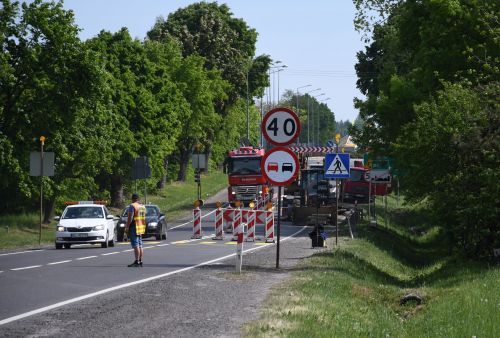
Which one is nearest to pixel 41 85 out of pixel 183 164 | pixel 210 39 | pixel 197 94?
Result: pixel 197 94

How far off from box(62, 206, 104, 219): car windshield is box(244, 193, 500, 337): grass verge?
1012 centimetres

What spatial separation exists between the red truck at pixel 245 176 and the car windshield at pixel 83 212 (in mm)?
28664

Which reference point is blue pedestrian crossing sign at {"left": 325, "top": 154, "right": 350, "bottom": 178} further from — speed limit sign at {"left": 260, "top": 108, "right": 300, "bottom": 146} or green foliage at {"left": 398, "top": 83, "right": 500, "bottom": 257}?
speed limit sign at {"left": 260, "top": 108, "right": 300, "bottom": 146}

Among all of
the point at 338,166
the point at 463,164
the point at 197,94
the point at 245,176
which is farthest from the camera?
the point at 197,94

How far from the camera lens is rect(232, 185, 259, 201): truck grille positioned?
2672 inches

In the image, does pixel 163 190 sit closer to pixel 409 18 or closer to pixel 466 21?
pixel 409 18

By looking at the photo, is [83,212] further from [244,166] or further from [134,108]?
[134,108]

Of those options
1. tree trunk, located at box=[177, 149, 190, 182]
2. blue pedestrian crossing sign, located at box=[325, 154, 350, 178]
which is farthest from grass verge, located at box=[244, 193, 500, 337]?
tree trunk, located at box=[177, 149, 190, 182]

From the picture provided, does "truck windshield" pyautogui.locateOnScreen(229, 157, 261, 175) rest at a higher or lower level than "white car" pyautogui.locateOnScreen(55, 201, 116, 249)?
higher

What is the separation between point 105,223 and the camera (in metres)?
37.6

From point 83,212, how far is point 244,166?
29.8m

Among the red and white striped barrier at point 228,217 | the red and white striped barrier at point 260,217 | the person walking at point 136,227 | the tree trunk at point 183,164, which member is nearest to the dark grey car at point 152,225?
the red and white striped barrier at point 228,217

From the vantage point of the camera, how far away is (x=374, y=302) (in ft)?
64.4

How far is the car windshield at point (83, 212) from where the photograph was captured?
3816 cm
